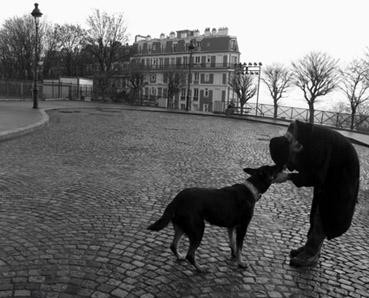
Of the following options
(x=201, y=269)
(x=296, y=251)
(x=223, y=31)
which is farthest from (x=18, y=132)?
(x=223, y=31)

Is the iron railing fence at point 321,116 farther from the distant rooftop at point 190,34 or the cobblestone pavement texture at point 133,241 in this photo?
the distant rooftop at point 190,34

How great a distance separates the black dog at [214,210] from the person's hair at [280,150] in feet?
0.37

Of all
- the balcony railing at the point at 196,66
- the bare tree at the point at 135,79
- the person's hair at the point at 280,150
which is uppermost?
the balcony railing at the point at 196,66

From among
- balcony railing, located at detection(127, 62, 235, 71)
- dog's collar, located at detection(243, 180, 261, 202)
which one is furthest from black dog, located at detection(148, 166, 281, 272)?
balcony railing, located at detection(127, 62, 235, 71)

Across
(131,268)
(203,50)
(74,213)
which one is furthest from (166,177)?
(203,50)

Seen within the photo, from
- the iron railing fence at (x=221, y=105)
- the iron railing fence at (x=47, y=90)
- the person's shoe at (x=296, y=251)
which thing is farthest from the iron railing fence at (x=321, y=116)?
the iron railing fence at (x=47, y=90)

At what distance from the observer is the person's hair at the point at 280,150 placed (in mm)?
3770

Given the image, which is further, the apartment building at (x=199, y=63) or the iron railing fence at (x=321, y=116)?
the apartment building at (x=199, y=63)

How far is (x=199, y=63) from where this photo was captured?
89.6 meters

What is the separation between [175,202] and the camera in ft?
Result: 12.1

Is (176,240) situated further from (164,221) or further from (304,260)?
(304,260)

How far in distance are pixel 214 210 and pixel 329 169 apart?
3.91 ft

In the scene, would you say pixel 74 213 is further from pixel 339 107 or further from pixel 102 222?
pixel 339 107

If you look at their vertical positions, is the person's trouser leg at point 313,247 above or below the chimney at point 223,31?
below
